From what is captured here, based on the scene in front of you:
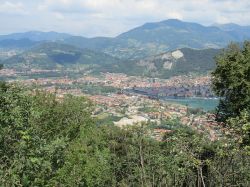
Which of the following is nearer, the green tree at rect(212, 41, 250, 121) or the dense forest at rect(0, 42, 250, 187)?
the dense forest at rect(0, 42, 250, 187)

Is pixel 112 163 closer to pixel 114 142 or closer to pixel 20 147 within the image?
pixel 114 142

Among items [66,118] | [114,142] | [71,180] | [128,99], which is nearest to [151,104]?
[128,99]

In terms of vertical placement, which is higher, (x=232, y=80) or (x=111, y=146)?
(x=232, y=80)

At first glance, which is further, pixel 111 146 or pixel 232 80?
pixel 111 146

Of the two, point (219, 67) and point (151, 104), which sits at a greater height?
point (219, 67)

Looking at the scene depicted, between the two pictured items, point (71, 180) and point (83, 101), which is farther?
point (83, 101)

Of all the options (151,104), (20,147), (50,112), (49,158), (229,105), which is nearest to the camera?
(20,147)

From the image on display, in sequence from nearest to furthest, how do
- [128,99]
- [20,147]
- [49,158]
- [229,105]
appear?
[20,147] → [49,158] → [229,105] → [128,99]

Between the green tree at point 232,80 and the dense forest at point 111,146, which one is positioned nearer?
the dense forest at point 111,146
